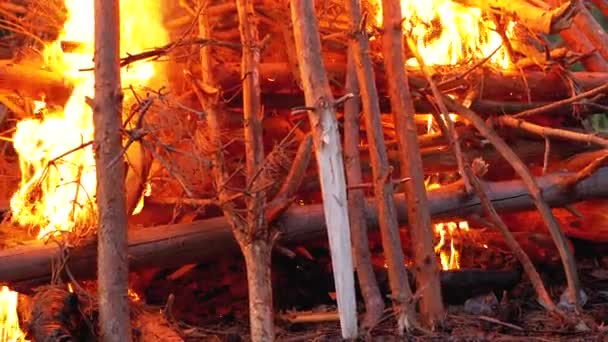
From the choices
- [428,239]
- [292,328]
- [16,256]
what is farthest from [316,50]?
[16,256]

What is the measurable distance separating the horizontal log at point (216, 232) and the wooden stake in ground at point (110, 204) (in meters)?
0.75

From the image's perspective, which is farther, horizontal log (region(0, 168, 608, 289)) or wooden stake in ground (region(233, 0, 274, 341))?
horizontal log (region(0, 168, 608, 289))

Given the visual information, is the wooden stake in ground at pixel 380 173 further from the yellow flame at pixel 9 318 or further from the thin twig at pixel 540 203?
the yellow flame at pixel 9 318

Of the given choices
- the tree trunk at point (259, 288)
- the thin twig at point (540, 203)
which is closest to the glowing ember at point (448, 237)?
the thin twig at point (540, 203)

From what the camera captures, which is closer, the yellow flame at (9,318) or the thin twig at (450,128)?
the yellow flame at (9,318)

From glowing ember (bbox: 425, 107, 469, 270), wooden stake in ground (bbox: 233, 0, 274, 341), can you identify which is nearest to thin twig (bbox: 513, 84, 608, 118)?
glowing ember (bbox: 425, 107, 469, 270)

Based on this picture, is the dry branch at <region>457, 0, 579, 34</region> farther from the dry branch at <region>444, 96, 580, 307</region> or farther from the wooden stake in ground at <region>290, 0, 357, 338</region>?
the wooden stake in ground at <region>290, 0, 357, 338</region>

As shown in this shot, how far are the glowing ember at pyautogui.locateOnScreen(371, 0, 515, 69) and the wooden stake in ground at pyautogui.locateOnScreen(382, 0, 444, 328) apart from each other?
1528mm

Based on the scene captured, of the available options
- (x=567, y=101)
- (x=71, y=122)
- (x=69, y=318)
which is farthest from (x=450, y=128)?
(x=69, y=318)

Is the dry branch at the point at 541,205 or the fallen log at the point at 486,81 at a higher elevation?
the fallen log at the point at 486,81

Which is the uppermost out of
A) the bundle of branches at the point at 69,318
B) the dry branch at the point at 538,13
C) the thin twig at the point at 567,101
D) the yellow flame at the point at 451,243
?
the dry branch at the point at 538,13

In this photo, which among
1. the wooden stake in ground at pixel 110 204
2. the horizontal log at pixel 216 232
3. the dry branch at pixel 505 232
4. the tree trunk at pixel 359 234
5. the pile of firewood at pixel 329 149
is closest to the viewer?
the wooden stake in ground at pixel 110 204

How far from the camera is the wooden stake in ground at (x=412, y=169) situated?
20.3 feet

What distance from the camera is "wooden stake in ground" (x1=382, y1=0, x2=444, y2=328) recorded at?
20.3 ft
